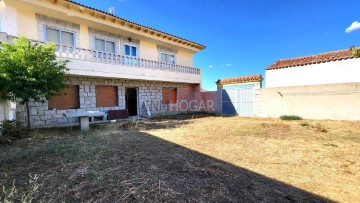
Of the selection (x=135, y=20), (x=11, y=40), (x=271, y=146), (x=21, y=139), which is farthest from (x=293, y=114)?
(x=11, y=40)

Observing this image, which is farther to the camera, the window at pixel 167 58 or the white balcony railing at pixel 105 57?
the window at pixel 167 58

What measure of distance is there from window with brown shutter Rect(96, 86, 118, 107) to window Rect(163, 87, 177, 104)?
4.44 metres

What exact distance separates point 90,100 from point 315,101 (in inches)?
529

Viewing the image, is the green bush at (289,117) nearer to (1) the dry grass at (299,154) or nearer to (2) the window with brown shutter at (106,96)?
(1) the dry grass at (299,154)

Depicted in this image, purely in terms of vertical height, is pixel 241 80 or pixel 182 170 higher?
pixel 241 80

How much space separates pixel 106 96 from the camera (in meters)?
12.2

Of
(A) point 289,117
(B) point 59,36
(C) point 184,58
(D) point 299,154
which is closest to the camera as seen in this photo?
(D) point 299,154

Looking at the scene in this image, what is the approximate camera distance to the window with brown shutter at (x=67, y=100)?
998 cm

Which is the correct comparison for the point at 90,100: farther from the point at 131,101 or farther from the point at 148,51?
the point at 148,51

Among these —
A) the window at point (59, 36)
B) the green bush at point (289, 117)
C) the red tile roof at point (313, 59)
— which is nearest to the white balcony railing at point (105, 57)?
the window at point (59, 36)

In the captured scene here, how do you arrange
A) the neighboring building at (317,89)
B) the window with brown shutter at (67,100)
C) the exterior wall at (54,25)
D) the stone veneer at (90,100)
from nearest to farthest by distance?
1. the exterior wall at (54,25)
2. the stone veneer at (90,100)
3. the window with brown shutter at (67,100)
4. the neighboring building at (317,89)

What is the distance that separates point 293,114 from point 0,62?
578 inches

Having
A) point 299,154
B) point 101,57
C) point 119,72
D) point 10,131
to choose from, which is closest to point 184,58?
point 119,72

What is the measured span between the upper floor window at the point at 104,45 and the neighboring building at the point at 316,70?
1271 centimetres
